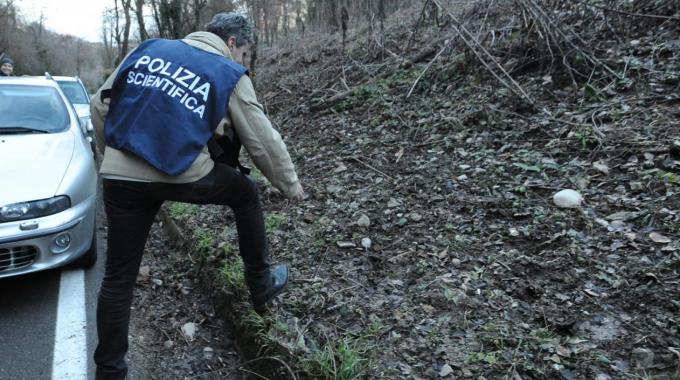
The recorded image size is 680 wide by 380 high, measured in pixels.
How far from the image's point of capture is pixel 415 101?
6.45 m

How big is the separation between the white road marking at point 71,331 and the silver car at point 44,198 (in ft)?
0.70

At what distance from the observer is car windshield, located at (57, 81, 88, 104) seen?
33.8 ft

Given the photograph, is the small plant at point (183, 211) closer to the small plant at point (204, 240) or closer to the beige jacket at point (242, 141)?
the small plant at point (204, 240)

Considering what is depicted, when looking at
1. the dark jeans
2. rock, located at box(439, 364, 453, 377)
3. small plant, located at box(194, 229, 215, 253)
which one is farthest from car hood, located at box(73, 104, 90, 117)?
rock, located at box(439, 364, 453, 377)

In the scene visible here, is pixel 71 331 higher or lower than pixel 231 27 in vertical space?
lower

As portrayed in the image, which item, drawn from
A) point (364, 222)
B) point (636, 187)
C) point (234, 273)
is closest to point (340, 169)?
point (364, 222)

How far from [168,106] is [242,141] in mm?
399

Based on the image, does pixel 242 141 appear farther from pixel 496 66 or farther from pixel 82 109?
pixel 82 109

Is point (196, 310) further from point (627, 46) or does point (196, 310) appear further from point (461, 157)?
point (627, 46)

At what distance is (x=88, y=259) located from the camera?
424 cm

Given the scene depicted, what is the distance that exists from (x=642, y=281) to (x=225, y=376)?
99.5 inches

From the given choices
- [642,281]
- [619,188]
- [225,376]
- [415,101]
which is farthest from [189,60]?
[415,101]

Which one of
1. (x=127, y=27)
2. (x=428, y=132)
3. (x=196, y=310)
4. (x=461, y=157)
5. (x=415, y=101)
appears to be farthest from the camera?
(x=127, y=27)

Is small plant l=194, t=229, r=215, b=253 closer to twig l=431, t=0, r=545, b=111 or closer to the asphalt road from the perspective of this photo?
the asphalt road
